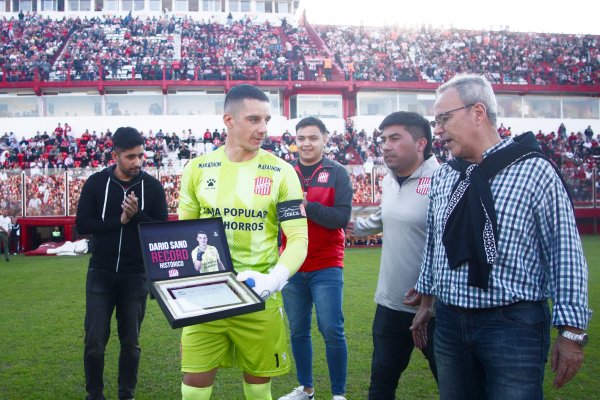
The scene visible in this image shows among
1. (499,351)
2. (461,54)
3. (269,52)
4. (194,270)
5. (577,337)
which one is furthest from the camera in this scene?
(461,54)

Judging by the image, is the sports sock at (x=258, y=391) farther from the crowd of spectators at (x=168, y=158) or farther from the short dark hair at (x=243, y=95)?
the crowd of spectators at (x=168, y=158)

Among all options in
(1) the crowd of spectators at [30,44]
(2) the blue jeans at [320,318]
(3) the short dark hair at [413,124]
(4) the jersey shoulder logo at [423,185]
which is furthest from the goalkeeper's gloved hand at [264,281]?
(1) the crowd of spectators at [30,44]

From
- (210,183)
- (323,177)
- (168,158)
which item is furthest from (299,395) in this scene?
(168,158)

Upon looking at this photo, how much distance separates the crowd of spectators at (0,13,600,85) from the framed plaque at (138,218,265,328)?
34.1 meters

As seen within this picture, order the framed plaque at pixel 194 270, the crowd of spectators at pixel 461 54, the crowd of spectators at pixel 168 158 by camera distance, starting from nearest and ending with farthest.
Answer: the framed plaque at pixel 194 270
the crowd of spectators at pixel 168 158
the crowd of spectators at pixel 461 54

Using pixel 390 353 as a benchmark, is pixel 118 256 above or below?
above

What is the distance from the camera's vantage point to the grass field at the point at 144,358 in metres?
5.01

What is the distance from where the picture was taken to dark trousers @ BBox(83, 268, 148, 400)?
438 cm

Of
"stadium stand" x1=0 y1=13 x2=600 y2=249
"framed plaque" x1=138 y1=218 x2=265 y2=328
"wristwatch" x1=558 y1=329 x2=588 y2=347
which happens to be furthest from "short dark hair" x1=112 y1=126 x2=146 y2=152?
"stadium stand" x1=0 y1=13 x2=600 y2=249

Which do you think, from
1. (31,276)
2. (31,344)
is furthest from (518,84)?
(31,344)

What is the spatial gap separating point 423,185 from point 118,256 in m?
2.58

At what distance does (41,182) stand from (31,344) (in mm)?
14729

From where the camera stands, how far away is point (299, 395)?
474 centimetres

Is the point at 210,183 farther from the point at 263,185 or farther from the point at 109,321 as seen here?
the point at 109,321
